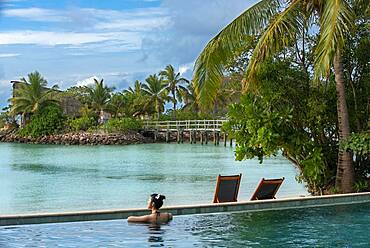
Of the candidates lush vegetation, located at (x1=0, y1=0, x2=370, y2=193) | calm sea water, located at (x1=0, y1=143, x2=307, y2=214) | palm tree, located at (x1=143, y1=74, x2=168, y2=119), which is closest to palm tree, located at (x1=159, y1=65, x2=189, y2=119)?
palm tree, located at (x1=143, y1=74, x2=168, y2=119)

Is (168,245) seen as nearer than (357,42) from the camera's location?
Yes

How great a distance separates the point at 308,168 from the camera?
14.1 m

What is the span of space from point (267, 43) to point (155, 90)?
56.1 meters

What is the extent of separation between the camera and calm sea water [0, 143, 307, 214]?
21.6 m

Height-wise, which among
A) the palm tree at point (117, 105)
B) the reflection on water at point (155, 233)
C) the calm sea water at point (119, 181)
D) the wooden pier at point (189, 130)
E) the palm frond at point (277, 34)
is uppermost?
the palm tree at point (117, 105)

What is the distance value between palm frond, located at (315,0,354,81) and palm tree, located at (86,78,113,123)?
5947 centimetres

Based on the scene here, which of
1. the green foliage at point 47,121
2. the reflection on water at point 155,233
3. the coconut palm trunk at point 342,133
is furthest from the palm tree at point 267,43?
the green foliage at point 47,121

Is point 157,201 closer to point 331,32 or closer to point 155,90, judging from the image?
point 331,32

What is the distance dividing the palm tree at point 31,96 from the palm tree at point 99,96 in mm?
4677

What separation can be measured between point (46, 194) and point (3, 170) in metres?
13.9

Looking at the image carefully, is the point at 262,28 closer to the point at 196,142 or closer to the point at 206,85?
the point at 206,85

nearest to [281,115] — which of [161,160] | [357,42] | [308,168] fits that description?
[308,168]

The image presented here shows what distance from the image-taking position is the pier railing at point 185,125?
60.9 m

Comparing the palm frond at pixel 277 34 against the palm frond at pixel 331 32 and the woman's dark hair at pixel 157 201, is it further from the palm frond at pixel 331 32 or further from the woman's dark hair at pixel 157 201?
the woman's dark hair at pixel 157 201
